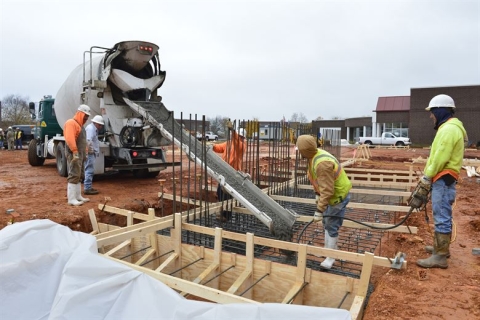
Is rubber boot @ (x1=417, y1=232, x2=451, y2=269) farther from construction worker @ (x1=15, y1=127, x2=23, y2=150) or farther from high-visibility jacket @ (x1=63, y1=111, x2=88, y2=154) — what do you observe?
construction worker @ (x1=15, y1=127, x2=23, y2=150)

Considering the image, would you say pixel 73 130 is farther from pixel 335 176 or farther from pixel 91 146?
pixel 335 176

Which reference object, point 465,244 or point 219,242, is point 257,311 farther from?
point 465,244

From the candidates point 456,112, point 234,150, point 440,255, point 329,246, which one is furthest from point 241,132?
point 456,112

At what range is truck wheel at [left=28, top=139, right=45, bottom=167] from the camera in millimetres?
12156

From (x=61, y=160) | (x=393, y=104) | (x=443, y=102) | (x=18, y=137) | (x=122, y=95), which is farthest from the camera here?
(x=393, y=104)

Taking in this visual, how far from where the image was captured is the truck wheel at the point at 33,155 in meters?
12.2

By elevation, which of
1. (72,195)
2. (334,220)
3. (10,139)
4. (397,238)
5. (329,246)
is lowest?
(397,238)

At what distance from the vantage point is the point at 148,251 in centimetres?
442

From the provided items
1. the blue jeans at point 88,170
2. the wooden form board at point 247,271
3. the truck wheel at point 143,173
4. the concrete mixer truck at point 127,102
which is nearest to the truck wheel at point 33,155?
the concrete mixer truck at point 127,102

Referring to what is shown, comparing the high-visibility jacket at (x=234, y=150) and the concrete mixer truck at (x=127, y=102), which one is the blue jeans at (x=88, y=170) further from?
the high-visibility jacket at (x=234, y=150)

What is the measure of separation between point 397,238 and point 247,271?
2682mm

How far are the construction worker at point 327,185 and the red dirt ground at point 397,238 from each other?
0.73 meters

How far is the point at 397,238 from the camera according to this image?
5.15m

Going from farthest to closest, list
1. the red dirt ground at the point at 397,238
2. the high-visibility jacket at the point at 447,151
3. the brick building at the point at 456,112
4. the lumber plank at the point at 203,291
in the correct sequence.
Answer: the brick building at the point at 456,112 < the high-visibility jacket at the point at 447,151 < the red dirt ground at the point at 397,238 < the lumber plank at the point at 203,291
